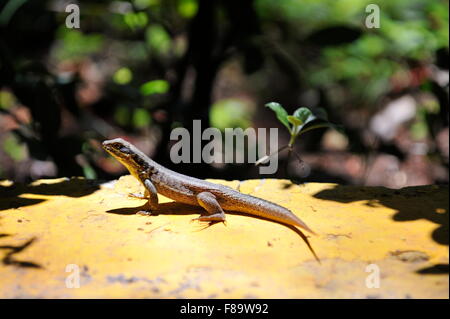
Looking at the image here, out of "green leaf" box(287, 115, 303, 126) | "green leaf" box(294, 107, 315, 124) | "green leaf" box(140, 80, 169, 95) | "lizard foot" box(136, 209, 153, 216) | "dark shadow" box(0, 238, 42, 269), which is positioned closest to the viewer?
"dark shadow" box(0, 238, 42, 269)

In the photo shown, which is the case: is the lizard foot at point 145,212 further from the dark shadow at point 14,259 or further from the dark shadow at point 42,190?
the dark shadow at point 14,259

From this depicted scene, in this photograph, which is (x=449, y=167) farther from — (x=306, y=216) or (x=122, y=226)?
(x=122, y=226)

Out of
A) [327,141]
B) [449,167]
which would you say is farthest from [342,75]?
A: [449,167]

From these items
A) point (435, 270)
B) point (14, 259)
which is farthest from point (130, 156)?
point (435, 270)

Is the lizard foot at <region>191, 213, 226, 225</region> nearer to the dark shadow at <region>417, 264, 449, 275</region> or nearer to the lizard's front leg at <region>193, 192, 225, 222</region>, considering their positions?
the lizard's front leg at <region>193, 192, 225, 222</region>

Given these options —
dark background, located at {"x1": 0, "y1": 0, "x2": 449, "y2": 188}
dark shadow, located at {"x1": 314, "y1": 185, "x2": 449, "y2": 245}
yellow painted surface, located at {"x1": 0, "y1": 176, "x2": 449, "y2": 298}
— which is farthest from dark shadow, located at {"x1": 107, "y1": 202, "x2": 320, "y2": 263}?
dark background, located at {"x1": 0, "y1": 0, "x2": 449, "y2": 188}

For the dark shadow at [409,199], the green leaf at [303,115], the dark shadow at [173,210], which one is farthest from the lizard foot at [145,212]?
the green leaf at [303,115]

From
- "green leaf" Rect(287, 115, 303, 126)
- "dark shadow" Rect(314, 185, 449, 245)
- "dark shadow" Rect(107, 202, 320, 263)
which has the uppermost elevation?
"green leaf" Rect(287, 115, 303, 126)

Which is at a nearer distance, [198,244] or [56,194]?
[198,244]
